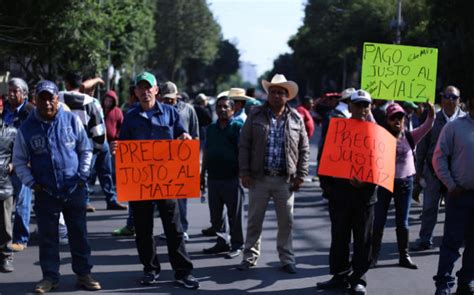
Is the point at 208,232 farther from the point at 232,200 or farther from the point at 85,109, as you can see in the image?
the point at 85,109

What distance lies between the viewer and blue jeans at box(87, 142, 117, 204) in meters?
11.8

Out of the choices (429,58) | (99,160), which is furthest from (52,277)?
(99,160)

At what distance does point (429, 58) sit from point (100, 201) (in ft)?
21.8

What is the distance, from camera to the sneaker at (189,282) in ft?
22.6

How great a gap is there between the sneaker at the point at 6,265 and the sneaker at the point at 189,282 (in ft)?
6.12

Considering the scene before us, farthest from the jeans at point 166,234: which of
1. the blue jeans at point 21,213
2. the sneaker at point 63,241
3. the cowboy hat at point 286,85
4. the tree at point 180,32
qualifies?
the tree at point 180,32

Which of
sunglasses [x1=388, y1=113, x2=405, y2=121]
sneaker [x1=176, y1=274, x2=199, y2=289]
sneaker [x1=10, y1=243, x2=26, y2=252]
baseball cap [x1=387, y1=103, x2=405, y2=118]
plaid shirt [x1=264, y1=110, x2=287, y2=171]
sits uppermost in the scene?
baseball cap [x1=387, y1=103, x2=405, y2=118]

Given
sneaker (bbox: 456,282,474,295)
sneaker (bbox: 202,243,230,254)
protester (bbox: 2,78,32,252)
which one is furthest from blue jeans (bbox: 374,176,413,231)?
protester (bbox: 2,78,32,252)

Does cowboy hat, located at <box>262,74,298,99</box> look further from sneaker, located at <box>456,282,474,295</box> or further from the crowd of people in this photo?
sneaker, located at <box>456,282,474,295</box>

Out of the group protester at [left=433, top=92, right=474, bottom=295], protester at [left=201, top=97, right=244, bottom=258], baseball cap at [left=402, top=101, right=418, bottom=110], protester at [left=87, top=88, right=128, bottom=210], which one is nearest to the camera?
protester at [left=433, top=92, right=474, bottom=295]

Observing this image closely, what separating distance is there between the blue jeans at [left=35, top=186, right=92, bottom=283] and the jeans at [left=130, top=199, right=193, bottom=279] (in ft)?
1.72

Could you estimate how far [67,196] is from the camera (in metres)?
6.62

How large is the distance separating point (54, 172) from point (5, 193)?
126 cm

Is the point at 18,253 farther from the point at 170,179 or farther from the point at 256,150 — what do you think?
the point at 256,150
